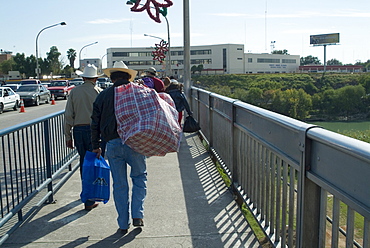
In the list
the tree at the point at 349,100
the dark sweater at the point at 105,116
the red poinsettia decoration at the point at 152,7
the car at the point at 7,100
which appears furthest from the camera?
the tree at the point at 349,100

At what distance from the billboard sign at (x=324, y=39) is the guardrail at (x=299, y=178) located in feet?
505

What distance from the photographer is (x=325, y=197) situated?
2607mm

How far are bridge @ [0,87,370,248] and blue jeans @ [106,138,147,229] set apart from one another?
21 cm

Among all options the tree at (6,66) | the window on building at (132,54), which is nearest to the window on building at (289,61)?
the window on building at (132,54)

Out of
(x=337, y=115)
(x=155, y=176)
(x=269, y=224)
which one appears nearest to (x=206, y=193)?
(x=155, y=176)

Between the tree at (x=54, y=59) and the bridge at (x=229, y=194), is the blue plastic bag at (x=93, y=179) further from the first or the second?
the tree at (x=54, y=59)

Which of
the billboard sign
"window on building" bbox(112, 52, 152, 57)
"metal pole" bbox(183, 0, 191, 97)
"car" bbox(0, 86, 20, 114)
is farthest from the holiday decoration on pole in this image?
the billboard sign

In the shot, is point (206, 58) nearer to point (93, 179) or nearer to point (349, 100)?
point (349, 100)

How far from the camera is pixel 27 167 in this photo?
4.86 meters

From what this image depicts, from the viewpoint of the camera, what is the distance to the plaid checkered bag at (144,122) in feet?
13.5

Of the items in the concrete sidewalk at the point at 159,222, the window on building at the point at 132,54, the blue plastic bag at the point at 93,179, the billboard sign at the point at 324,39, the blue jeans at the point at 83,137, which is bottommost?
the concrete sidewalk at the point at 159,222

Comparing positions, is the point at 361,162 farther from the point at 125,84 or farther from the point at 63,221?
the point at 63,221

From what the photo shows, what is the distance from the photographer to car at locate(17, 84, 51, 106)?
2972 centimetres

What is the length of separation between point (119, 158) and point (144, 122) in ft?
1.93
